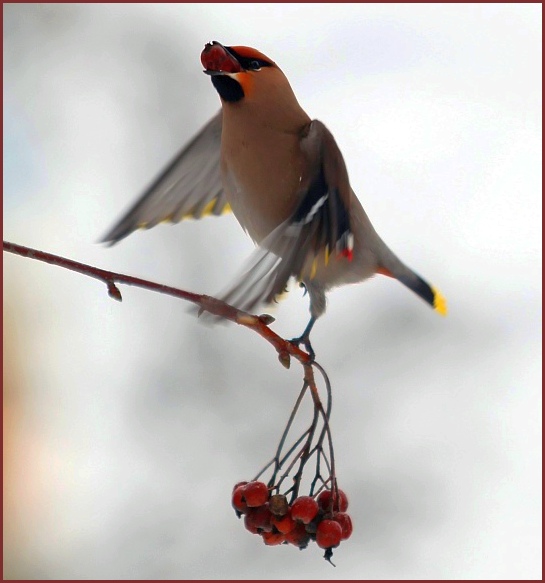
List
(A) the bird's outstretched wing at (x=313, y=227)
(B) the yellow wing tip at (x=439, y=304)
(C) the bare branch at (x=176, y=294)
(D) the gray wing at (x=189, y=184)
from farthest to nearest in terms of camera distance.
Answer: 1. (D) the gray wing at (x=189, y=184)
2. (B) the yellow wing tip at (x=439, y=304)
3. (A) the bird's outstretched wing at (x=313, y=227)
4. (C) the bare branch at (x=176, y=294)

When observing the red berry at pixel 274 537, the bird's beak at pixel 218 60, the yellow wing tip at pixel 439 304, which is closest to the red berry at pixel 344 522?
the red berry at pixel 274 537

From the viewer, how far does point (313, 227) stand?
6.93 feet

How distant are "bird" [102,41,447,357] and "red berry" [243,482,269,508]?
362mm

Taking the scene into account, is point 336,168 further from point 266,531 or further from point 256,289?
point 266,531

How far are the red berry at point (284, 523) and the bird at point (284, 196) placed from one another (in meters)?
0.41

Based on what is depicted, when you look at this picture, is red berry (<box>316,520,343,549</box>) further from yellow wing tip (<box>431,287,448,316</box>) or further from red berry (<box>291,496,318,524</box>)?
yellow wing tip (<box>431,287,448,316</box>)

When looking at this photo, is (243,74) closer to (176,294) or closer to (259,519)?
(176,294)

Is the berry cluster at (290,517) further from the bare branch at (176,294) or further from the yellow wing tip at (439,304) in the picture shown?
the yellow wing tip at (439,304)

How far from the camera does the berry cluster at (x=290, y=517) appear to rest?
1784 mm

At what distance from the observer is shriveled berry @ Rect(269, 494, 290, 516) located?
5.91 ft

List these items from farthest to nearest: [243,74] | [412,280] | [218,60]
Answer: [412,280] < [243,74] < [218,60]

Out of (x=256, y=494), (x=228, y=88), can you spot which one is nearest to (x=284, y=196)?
(x=228, y=88)

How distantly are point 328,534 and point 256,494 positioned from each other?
0.15 meters

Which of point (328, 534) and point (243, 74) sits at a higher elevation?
point (243, 74)
